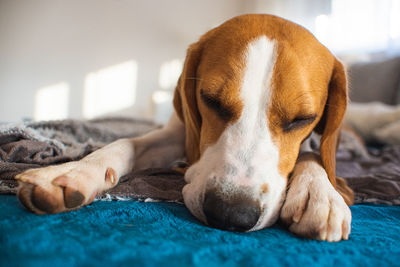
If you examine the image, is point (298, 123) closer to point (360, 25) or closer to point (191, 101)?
point (191, 101)

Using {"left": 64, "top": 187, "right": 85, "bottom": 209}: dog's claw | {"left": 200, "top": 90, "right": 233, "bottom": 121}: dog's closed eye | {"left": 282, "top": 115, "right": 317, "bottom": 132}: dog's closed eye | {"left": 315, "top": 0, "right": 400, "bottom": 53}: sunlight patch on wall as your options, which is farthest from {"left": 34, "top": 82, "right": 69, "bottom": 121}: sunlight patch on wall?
{"left": 282, "top": 115, "right": 317, "bottom": 132}: dog's closed eye

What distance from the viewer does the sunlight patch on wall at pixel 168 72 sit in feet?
25.9

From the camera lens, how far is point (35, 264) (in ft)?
2.04

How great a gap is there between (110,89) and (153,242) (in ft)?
23.5

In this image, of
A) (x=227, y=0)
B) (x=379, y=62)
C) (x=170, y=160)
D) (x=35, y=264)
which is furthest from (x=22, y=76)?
(x=35, y=264)

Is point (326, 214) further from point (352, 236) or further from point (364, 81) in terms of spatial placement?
point (364, 81)

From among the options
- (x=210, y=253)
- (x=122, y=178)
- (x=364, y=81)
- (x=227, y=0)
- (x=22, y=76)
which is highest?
(x=227, y=0)

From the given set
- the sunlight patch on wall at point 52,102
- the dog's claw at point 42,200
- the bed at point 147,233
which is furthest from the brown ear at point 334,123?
the sunlight patch on wall at point 52,102

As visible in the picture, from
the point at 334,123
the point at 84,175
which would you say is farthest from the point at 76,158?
the point at 334,123

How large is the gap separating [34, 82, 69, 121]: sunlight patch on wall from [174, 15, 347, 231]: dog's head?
645 centimetres

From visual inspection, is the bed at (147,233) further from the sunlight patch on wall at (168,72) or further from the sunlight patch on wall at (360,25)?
the sunlight patch on wall at (168,72)

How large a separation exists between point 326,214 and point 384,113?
2.81 metres

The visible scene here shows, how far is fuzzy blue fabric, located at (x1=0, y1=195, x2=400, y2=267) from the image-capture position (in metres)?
0.70

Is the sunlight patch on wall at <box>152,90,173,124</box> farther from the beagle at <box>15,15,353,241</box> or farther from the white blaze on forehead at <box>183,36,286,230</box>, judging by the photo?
the white blaze on forehead at <box>183,36,286,230</box>
